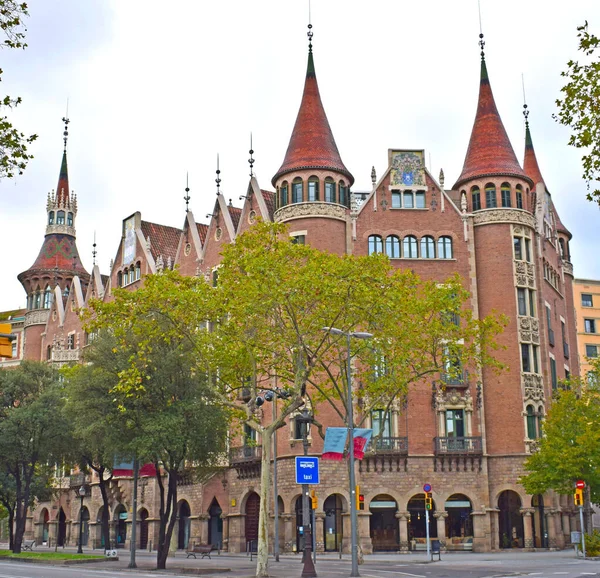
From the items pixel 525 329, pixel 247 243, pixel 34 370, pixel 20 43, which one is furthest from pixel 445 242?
pixel 20 43

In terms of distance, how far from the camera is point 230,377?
118ft

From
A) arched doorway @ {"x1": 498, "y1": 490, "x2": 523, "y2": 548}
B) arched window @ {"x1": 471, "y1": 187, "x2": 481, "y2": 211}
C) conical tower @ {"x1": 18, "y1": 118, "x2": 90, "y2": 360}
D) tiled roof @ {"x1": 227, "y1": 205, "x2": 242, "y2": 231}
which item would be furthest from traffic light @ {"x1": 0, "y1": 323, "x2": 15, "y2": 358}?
conical tower @ {"x1": 18, "y1": 118, "x2": 90, "y2": 360}

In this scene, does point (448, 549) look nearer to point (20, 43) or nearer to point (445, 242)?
point (445, 242)

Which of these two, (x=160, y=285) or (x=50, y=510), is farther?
(x=50, y=510)

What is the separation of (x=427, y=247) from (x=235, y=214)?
14.7 meters

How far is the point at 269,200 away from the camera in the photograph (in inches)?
2357

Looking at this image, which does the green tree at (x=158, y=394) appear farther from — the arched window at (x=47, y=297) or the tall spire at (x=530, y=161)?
the arched window at (x=47, y=297)

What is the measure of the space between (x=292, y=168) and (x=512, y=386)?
1862cm

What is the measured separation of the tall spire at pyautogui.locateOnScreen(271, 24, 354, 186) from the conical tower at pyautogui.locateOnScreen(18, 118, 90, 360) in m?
37.3

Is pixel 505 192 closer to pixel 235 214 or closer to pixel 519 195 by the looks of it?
pixel 519 195

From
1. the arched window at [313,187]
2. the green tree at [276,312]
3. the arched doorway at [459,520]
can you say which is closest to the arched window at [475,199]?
the arched window at [313,187]

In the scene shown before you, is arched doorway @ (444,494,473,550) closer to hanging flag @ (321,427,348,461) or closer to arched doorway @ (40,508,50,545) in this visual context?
hanging flag @ (321,427,348,461)

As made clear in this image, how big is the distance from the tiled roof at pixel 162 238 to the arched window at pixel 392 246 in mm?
20826

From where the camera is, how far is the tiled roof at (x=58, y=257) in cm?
8525
